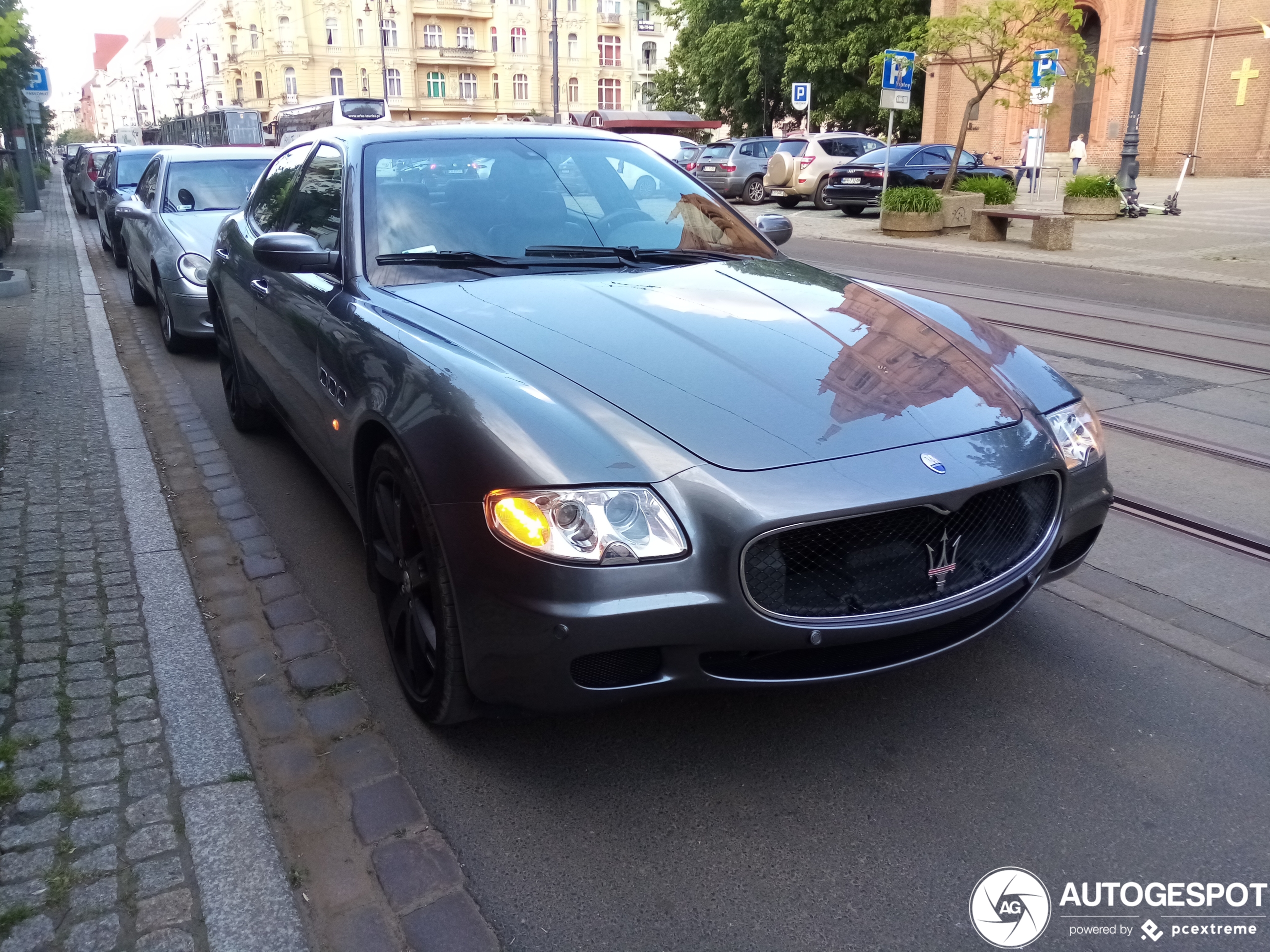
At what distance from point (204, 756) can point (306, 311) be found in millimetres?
1724

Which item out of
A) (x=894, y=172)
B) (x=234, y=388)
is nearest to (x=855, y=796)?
(x=234, y=388)

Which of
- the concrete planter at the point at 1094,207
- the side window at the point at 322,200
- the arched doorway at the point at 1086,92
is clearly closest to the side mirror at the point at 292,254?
the side window at the point at 322,200

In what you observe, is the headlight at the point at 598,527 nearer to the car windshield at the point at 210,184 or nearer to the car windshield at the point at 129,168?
the car windshield at the point at 210,184

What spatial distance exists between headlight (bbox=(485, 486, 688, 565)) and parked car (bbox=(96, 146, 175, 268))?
45.4 feet

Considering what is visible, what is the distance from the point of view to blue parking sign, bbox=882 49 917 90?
1867 centimetres

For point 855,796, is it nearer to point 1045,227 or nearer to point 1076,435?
point 1076,435

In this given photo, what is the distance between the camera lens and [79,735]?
9.98ft

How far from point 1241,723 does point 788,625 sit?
5.09 ft

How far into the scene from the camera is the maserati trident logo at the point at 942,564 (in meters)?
2.62

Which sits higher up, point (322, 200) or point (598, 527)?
point (322, 200)

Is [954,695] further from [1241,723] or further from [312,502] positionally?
[312,502]

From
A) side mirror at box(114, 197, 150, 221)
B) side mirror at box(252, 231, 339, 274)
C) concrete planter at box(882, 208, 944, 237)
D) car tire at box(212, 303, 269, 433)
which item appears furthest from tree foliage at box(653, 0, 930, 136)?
side mirror at box(252, 231, 339, 274)

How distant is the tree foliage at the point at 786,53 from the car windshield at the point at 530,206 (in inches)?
1187

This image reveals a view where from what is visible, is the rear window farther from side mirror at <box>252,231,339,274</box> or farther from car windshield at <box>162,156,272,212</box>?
side mirror at <box>252,231,339,274</box>
